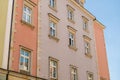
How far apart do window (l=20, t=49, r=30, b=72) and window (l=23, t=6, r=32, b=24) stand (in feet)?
9.25

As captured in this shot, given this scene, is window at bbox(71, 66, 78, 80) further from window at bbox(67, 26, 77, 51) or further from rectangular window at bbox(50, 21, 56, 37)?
rectangular window at bbox(50, 21, 56, 37)

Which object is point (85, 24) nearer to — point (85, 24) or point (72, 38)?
point (85, 24)

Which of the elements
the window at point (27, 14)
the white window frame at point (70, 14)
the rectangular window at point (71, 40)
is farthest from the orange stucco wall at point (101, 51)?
the window at point (27, 14)

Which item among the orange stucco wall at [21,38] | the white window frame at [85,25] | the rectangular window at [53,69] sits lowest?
the rectangular window at [53,69]

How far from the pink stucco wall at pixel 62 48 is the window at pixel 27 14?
3.47 feet

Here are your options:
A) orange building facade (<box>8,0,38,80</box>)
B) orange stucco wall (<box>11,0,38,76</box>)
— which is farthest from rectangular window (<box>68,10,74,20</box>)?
orange stucco wall (<box>11,0,38,76</box>)

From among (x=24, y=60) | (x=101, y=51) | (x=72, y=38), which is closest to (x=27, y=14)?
(x=24, y=60)

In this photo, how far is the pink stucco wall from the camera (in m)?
19.9

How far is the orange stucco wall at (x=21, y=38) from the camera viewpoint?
16.9 metres

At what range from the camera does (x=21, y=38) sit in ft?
59.0

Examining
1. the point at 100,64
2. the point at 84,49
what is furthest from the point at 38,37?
the point at 100,64

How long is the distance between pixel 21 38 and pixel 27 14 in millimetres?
2678

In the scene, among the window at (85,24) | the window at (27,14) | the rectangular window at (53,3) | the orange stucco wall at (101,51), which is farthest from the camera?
the orange stucco wall at (101,51)

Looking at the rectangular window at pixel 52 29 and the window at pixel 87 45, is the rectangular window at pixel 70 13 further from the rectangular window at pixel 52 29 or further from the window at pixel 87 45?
the rectangular window at pixel 52 29
